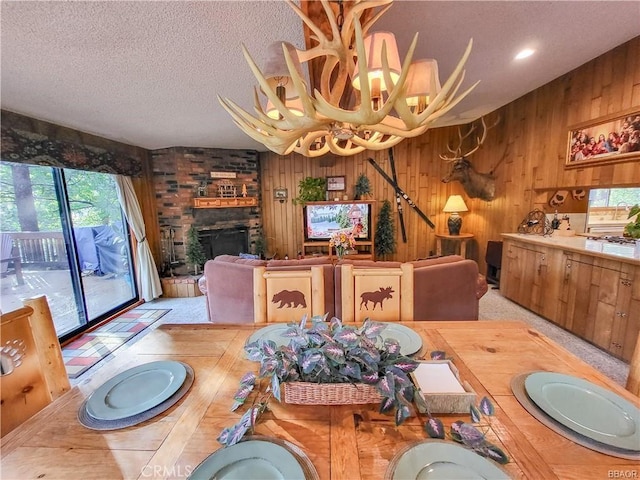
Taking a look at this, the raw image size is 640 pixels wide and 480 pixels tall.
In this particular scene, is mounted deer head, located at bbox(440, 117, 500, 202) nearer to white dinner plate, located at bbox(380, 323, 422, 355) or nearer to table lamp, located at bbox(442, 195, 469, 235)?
table lamp, located at bbox(442, 195, 469, 235)

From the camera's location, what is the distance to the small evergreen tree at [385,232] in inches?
203

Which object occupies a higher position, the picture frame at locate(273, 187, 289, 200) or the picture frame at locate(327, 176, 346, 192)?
the picture frame at locate(327, 176, 346, 192)

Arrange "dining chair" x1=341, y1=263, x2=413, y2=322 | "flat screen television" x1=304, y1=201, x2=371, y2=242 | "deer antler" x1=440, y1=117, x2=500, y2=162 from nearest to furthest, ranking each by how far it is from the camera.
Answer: "dining chair" x1=341, y1=263, x2=413, y2=322
"deer antler" x1=440, y1=117, x2=500, y2=162
"flat screen television" x1=304, y1=201, x2=371, y2=242

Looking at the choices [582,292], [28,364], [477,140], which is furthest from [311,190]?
[28,364]

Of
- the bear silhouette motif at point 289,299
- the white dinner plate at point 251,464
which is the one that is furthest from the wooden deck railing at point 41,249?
the white dinner plate at point 251,464

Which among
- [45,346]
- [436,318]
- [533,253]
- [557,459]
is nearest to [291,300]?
[45,346]

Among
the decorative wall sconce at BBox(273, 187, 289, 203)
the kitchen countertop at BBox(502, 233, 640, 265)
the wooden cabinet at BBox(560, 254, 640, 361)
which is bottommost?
the wooden cabinet at BBox(560, 254, 640, 361)

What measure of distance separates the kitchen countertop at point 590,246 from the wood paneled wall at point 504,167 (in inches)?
22.9

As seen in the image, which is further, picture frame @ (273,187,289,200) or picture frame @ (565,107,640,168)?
picture frame @ (273,187,289,200)

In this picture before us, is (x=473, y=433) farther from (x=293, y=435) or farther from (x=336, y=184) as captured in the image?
(x=336, y=184)

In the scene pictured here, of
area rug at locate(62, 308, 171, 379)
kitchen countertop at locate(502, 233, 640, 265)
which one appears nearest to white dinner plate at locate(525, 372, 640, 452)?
kitchen countertop at locate(502, 233, 640, 265)

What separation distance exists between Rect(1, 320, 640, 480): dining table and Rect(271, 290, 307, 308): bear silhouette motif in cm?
56

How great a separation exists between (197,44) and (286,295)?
5.70 feet

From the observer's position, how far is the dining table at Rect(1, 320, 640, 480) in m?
0.63
